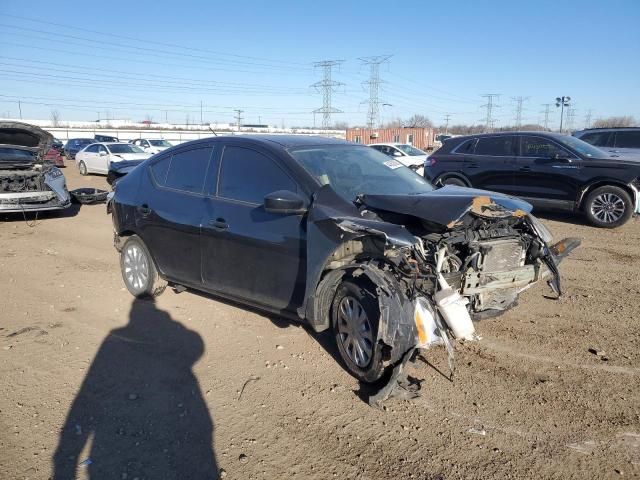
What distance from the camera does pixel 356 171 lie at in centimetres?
423

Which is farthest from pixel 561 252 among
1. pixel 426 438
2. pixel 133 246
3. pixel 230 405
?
pixel 133 246

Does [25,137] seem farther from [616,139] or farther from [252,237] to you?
[616,139]

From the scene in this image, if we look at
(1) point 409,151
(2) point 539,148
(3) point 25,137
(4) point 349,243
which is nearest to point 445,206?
(4) point 349,243

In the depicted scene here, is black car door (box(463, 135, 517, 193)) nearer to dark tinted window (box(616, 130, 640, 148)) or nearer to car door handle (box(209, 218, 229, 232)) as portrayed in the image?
dark tinted window (box(616, 130, 640, 148))

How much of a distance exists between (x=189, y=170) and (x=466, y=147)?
7.40 metres

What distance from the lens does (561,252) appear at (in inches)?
161

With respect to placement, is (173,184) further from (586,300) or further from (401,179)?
(586,300)

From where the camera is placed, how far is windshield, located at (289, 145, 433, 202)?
155 inches

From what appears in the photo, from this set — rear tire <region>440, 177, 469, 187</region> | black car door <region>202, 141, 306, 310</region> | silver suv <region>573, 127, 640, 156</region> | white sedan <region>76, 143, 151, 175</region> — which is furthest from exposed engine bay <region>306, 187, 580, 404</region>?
white sedan <region>76, 143, 151, 175</region>

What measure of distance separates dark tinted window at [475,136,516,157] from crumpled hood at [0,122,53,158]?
9038 mm

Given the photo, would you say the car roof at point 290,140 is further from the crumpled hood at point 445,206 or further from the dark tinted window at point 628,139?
the dark tinted window at point 628,139

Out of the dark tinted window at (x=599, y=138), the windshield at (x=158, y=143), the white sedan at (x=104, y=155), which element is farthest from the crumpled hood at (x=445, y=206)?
the windshield at (x=158, y=143)

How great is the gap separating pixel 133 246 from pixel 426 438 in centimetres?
383

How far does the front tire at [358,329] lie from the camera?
330 cm
